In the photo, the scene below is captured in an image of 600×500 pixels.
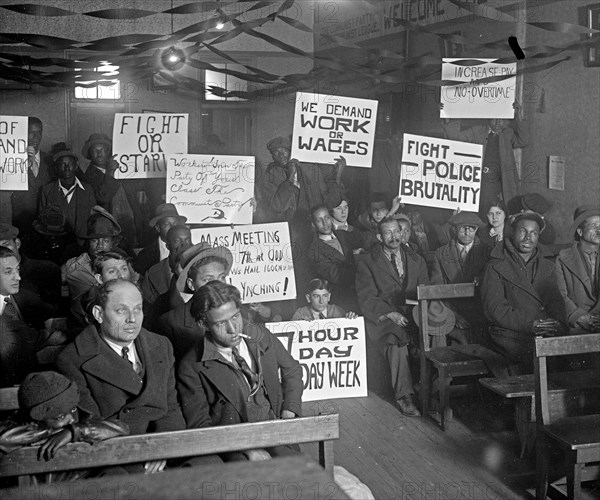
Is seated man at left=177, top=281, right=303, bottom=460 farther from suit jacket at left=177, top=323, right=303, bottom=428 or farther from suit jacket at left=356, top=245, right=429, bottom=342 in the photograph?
suit jacket at left=356, top=245, right=429, bottom=342

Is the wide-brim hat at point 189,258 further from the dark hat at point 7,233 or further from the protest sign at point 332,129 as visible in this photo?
the protest sign at point 332,129

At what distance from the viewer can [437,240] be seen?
6.25m

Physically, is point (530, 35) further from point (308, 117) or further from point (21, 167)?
point (21, 167)

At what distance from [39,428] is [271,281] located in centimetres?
266

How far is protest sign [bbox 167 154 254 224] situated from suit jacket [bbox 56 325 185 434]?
2.15 m

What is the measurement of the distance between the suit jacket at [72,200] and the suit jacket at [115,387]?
3.06 meters

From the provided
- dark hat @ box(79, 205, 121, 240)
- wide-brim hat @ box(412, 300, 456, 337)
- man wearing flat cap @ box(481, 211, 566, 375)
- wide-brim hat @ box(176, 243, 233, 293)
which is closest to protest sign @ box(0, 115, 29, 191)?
dark hat @ box(79, 205, 121, 240)

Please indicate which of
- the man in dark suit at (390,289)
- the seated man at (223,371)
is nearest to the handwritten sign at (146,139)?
the man in dark suit at (390,289)

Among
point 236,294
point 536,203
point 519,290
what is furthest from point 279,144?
point 236,294

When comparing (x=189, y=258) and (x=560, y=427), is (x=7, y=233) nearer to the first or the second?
(x=189, y=258)

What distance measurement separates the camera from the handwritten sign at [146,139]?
5.50 metres

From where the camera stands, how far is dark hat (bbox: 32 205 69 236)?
599 cm

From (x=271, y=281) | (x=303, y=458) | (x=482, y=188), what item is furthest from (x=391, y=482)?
(x=482, y=188)

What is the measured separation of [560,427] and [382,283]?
6.00 feet
